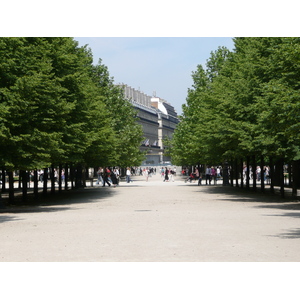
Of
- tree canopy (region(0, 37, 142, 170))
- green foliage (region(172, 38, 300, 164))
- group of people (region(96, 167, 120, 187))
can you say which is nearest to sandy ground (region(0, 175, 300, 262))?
tree canopy (region(0, 37, 142, 170))

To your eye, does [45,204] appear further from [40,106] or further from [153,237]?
[153,237]

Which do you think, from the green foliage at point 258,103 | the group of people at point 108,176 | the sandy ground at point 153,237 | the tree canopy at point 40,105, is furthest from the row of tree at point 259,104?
the group of people at point 108,176

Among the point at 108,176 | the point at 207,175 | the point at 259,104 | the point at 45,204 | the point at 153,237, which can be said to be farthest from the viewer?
the point at 108,176

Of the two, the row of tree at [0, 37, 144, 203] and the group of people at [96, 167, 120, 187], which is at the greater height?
the row of tree at [0, 37, 144, 203]

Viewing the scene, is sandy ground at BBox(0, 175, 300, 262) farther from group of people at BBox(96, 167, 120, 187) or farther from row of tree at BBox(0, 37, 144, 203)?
group of people at BBox(96, 167, 120, 187)

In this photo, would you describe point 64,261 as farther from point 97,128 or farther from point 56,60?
point 97,128

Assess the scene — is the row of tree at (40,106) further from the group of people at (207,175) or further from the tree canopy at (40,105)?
the group of people at (207,175)

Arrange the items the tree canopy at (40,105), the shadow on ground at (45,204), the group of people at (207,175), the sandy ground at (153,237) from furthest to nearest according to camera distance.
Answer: the group of people at (207,175) → the shadow on ground at (45,204) → the tree canopy at (40,105) → the sandy ground at (153,237)

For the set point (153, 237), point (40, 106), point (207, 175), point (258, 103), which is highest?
point (258, 103)

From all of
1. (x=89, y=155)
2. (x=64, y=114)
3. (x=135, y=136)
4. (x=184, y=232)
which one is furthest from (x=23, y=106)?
(x=135, y=136)

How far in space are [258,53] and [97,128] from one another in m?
11.8

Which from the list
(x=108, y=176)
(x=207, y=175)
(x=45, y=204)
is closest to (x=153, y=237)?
(x=45, y=204)

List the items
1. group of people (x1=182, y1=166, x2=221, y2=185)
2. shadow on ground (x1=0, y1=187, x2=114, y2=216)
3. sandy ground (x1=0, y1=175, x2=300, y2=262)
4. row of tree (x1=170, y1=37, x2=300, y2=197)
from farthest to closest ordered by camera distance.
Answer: group of people (x1=182, y1=166, x2=221, y2=185) < shadow on ground (x1=0, y1=187, x2=114, y2=216) < row of tree (x1=170, y1=37, x2=300, y2=197) < sandy ground (x1=0, y1=175, x2=300, y2=262)

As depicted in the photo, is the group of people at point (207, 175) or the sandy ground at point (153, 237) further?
the group of people at point (207, 175)
